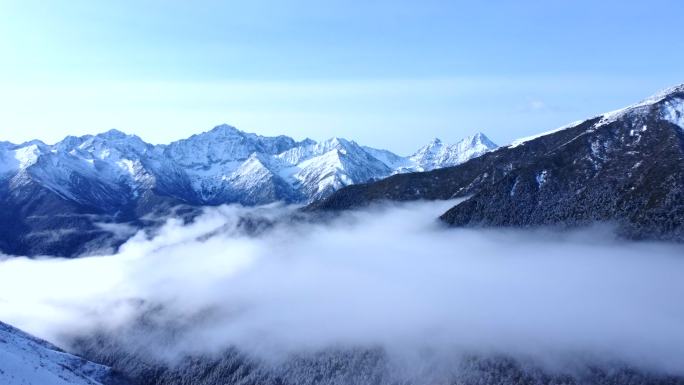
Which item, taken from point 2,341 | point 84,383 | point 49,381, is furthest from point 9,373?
point 2,341

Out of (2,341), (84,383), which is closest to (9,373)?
(84,383)

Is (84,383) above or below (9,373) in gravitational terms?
below

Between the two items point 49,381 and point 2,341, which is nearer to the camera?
point 49,381

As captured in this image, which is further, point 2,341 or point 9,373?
point 2,341

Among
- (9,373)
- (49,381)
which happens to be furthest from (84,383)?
(9,373)

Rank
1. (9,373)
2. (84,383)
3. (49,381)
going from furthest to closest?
(84,383), (49,381), (9,373)

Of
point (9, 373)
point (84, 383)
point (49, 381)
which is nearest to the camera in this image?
point (9, 373)

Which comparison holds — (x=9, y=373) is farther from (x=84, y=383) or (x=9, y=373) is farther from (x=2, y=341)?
(x=2, y=341)
